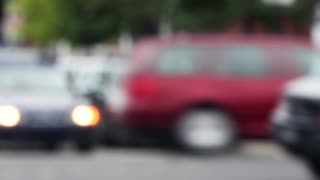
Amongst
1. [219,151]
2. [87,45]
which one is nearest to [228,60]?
[219,151]

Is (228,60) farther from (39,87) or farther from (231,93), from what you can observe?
(39,87)

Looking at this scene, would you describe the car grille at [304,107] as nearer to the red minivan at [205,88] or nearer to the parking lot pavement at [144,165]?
the parking lot pavement at [144,165]

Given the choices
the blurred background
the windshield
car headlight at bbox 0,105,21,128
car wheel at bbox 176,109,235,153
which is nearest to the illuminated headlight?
the blurred background

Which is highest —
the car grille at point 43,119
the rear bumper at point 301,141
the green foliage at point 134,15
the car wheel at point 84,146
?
the green foliage at point 134,15

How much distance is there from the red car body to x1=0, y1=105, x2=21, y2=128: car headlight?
2007mm

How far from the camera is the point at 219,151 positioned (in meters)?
15.7

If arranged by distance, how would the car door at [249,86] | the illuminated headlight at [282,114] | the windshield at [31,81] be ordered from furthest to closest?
the car door at [249,86], the windshield at [31,81], the illuminated headlight at [282,114]

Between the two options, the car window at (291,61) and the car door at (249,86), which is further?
the car window at (291,61)

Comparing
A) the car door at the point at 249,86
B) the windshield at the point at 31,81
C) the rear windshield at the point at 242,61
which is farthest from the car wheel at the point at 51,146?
the car door at the point at 249,86

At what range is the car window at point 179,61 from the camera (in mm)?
15773

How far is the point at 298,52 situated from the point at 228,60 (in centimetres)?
97

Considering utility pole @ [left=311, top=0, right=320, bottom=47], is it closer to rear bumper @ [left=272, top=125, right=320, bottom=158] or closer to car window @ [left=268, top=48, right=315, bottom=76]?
car window @ [left=268, top=48, right=315, bottom=76]

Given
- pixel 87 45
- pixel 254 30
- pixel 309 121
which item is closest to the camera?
pixel 309 121

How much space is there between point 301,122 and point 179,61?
494 cm
